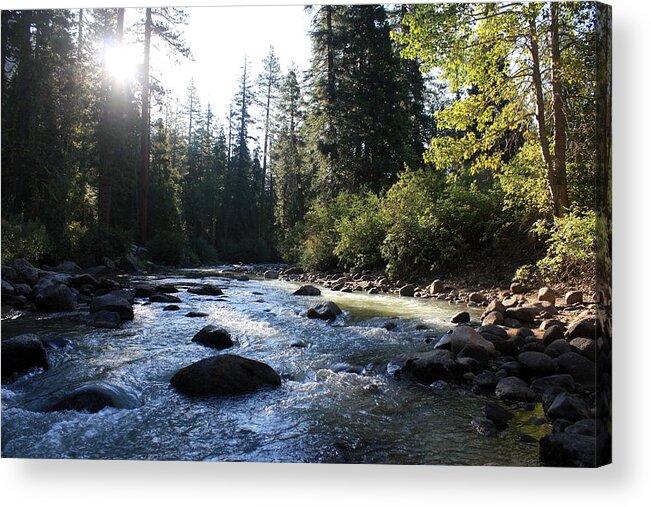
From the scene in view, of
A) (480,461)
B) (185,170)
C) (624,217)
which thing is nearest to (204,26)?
(185,170)

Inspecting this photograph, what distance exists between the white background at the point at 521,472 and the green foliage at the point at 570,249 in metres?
0.20

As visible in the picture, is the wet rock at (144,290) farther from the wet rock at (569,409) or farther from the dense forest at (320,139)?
the wet rock at (569,409)

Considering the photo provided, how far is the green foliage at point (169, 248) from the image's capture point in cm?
548

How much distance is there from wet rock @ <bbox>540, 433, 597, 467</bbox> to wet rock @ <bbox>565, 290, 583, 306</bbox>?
3.57ft

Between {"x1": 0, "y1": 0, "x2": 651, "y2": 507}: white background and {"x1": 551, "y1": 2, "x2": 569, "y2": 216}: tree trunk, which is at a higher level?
{"x1": 551, "y1": 2, "x2": 569, "y2": 216}: tree trunk

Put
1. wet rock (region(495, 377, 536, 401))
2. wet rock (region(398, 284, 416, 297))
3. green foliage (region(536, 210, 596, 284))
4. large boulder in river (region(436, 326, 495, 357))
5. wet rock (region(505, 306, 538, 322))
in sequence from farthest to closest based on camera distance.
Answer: wet rock (region(398, 284, 416, 297)), wet rock (region(505, 306, 538, 322)), large boulder in river (region(436, 326, 495, 357)), green foliage (region(536, 210, 596, 284)), wet rock (region(495, 377, 536, 401))

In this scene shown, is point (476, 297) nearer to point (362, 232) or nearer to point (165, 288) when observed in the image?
Answer: point (362, 232)

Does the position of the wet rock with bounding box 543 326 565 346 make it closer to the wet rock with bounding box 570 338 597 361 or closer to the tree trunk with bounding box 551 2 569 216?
the wet rock with bounding box 570 338 597 361

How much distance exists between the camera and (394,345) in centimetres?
448

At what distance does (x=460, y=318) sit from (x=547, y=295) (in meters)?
0.88

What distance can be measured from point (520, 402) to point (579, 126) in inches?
90.0

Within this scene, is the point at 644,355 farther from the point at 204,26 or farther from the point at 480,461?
the point at 204,26

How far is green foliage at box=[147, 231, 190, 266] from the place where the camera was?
548 cm

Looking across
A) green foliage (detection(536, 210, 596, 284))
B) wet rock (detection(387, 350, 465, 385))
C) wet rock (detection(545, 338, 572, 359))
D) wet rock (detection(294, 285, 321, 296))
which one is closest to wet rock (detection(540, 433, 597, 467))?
wet rock (detection(545, 338, 572, 359))
